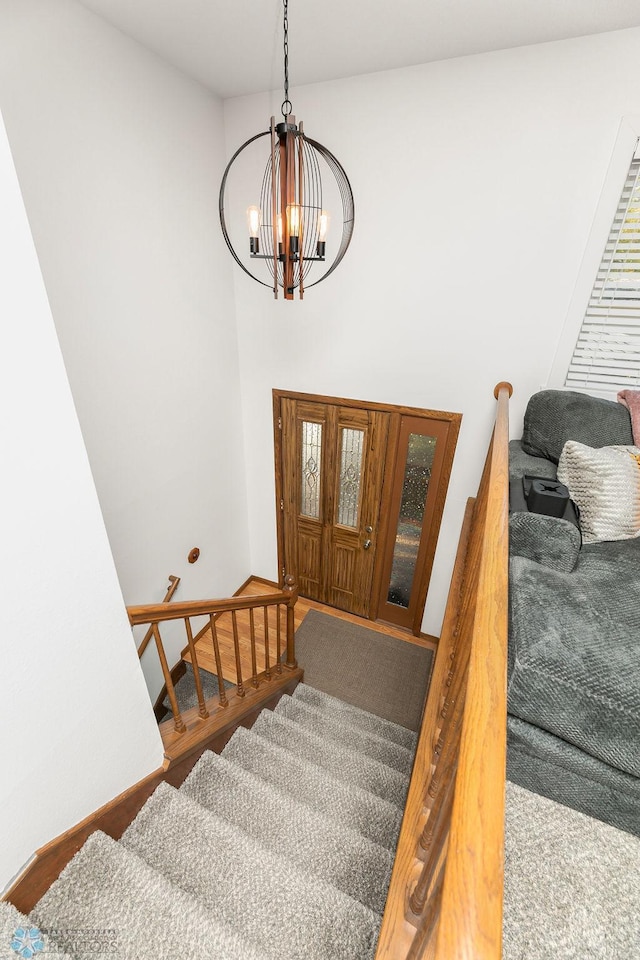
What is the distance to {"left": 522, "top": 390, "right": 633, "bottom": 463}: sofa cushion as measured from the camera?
2.20m

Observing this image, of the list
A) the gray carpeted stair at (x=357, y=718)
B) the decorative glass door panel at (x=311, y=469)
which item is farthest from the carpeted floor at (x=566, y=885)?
the decorative glass door panel at (x=311, y=469)

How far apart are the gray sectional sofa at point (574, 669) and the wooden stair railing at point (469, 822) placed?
44 centimetres

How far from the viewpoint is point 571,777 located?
5.06 feet

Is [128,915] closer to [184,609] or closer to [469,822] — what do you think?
[184,609]

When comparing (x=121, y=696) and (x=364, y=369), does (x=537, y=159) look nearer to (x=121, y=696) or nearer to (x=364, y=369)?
(x=364, y=369)

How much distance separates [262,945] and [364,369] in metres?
3.00

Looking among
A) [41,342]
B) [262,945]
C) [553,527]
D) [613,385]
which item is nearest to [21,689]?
[41,342]

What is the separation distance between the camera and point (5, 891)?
117 centimetres

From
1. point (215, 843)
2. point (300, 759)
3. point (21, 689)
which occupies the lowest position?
point (300, 759)

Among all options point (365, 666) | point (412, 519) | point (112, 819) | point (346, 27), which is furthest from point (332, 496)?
point (346, 27)

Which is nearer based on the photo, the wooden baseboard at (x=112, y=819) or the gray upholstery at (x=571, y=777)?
the wooden baseboard at (x=112, y=819)

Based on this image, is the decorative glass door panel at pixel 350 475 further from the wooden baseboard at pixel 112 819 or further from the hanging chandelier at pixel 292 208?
the wooden baseboard at pixel 112 819

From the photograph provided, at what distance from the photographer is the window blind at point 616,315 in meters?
2.29

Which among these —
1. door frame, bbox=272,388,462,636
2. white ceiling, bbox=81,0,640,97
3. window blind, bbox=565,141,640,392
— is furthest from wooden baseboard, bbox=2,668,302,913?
white ceiling, bbox=81,0,640,97
